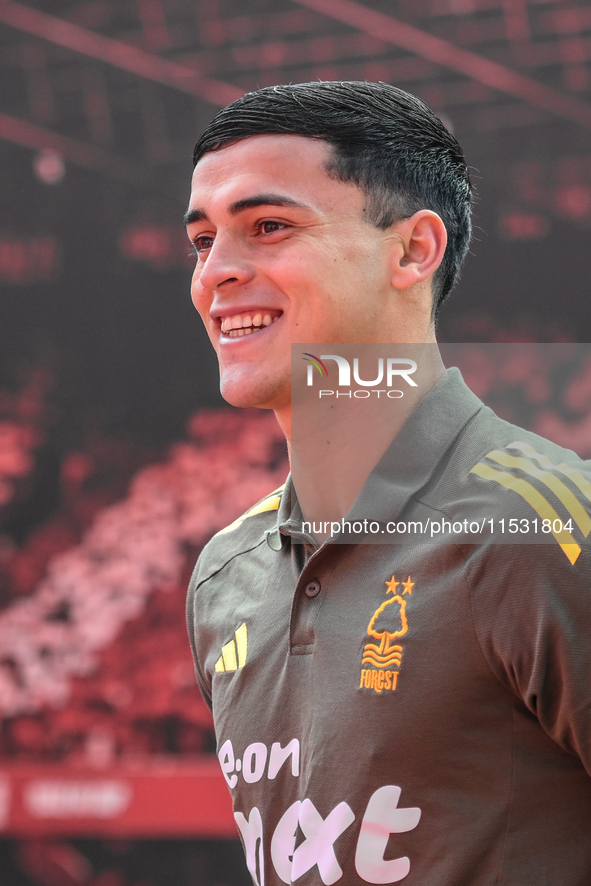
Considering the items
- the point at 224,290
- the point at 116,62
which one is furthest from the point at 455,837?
the point at 116,62

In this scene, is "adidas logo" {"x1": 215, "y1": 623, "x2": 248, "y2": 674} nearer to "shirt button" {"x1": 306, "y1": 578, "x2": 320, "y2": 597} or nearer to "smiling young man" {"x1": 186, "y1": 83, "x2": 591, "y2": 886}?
"smiling young man" {"x1": 186, "y1": 83, "x2": 591, "y2": 886}

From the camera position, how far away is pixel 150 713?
2.59m

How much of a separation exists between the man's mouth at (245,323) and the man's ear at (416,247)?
157mm

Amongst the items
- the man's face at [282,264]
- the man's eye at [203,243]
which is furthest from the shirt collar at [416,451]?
the man's eye at [203,243]

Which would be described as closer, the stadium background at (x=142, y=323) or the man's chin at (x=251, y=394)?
the man's chin at (x=251, y=394)

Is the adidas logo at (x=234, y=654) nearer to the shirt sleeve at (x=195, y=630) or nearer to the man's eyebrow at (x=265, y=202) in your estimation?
the shirt sleeve at (x=195, y=630)

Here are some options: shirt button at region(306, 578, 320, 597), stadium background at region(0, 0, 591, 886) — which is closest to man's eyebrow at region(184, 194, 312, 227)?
shirt button at region(306, 578, 320, 597)

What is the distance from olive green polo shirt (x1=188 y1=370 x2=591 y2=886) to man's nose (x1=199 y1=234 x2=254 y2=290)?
25 centimetres

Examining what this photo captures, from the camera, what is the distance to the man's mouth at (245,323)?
1.10 meters

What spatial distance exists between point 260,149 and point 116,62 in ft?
5.88

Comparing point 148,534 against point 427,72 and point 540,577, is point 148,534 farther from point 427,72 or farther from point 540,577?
point 540,577

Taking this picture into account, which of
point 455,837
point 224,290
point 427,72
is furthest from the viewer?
point 427,72

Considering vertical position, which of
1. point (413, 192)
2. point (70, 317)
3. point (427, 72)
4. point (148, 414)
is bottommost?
point (413, 192)

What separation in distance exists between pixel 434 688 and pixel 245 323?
18.0 inches
